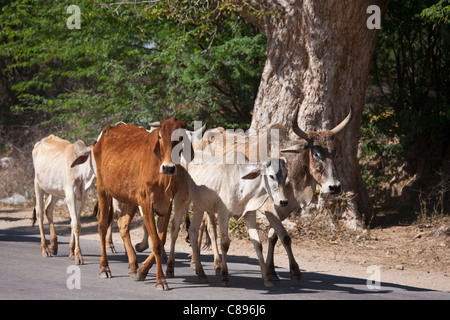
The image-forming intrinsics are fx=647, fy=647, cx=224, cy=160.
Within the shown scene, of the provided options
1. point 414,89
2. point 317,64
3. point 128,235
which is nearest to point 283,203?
point 128,235

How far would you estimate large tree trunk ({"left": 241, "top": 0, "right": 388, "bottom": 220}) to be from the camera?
12492mm

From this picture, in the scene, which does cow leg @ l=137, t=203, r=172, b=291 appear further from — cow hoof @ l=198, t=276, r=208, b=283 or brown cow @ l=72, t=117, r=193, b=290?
cow hoof @ l=198, t=276, r=208, b=283

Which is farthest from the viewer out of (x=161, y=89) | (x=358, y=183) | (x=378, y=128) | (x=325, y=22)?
(x=161, y=89)

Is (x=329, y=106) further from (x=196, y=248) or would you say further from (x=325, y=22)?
(x=196, y=248)

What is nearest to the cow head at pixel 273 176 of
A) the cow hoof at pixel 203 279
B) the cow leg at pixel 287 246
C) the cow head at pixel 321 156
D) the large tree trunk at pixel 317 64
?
the cow head at pixel 321 156

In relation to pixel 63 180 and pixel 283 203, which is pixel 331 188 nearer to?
pixel 283 203

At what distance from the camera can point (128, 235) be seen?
866cm

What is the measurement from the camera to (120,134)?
29.3 ft

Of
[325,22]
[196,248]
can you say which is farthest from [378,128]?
[196,248]

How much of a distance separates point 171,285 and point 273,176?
→ 1814 mm

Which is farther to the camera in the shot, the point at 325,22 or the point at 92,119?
the point at 92,119

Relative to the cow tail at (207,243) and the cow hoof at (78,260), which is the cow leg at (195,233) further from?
the cow tail at (207,243)

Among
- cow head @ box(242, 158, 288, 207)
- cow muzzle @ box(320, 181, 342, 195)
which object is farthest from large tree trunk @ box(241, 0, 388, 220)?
cow head @ box(242, 158, 288, 207)

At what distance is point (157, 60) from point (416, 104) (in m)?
6.31
